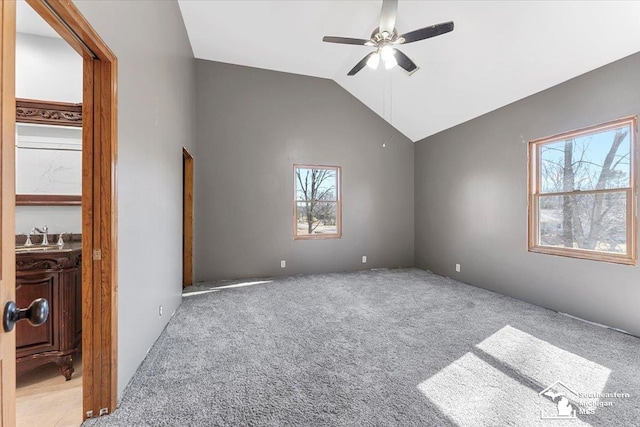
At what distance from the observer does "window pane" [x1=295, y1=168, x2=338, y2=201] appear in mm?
5270

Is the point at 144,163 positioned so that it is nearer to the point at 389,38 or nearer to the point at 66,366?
the point at 66,366

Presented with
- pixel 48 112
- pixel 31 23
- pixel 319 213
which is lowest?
pixel 319 213

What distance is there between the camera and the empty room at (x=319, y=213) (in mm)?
1689

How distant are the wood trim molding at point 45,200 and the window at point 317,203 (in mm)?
3204

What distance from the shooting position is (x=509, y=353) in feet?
7.90

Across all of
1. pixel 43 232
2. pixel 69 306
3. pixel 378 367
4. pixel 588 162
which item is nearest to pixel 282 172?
pixel 43 232

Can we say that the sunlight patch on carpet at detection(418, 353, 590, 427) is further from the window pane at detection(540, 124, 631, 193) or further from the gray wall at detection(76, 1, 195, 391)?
the window pane at detection(540, 124, 631, 193)

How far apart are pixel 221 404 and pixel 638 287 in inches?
150

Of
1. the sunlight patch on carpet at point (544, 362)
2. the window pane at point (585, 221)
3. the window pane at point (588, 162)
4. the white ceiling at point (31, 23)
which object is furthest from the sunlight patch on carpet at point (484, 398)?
the white ceiling at point (31, 23)

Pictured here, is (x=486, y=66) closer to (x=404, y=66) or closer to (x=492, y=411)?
(x=404, y=66)

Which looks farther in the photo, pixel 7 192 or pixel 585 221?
pixel 585 221

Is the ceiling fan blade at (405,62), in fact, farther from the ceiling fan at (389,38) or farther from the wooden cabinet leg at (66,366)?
the wooden cabinet leg at (66,366)

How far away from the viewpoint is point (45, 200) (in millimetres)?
2404

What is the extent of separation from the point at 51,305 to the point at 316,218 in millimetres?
3897
